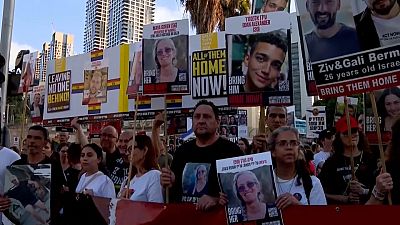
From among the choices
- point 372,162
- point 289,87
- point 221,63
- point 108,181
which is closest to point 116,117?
point 221,63

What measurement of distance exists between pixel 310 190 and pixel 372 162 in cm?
111

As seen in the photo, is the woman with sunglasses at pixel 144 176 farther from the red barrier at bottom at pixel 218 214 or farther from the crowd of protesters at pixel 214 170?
the red barrier at bottom at pixel 218 214

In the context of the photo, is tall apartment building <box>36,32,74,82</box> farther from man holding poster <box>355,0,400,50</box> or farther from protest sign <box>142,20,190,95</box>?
man holding poster <box>355,0,400,50</box>

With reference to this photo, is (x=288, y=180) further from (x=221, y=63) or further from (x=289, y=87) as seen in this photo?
(x=221, y=63)

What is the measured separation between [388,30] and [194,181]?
1695mm

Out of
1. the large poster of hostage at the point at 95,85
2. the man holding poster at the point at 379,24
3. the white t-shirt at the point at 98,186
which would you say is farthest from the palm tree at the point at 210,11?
the man holding poster at the point at 379,24

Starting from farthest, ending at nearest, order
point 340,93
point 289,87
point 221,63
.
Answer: point 221,63
point 289,87
point 340,93

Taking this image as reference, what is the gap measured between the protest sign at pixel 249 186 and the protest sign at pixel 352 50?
2.26ft

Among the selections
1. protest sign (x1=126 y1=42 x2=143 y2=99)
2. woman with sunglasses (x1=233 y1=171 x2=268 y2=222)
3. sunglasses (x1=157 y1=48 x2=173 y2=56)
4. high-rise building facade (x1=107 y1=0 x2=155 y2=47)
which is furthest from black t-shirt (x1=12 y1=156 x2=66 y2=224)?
high-rise building facade (x1=107 y1=0 x2=155 y2=47)

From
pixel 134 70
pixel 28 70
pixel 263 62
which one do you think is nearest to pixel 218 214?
pixel 263 62

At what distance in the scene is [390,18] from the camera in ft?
10.3

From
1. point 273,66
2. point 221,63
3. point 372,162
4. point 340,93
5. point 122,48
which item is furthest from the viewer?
point 122,48

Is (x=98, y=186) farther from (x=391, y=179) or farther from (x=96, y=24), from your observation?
(x=96, y=24)

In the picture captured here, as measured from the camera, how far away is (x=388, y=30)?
3.12 meters
